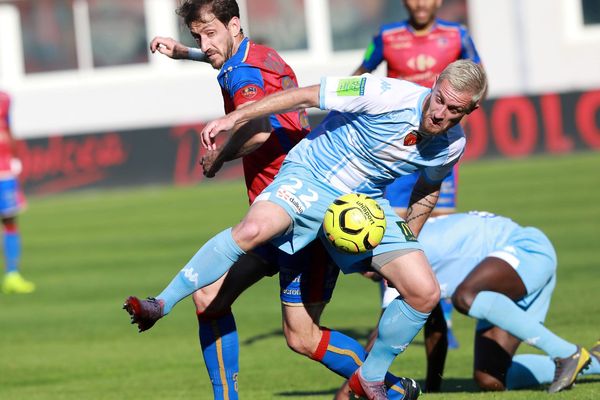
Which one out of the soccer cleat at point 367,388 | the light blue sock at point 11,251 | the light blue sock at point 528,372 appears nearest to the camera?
the soccer cleat at point 367,388

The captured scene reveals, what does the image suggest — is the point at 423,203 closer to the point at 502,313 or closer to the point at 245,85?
the point at 502,313

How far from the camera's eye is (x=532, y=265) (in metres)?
7.20

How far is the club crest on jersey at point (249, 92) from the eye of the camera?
5.93 metres

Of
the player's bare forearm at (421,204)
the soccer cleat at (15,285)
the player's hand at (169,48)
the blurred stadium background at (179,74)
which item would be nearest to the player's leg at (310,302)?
the player's bare forearm at (421,204)

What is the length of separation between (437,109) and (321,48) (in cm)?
2386

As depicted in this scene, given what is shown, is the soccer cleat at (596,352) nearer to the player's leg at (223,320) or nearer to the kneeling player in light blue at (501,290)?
→ the kneeling player in light blue at (501,290)

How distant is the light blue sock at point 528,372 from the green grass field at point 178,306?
0.85 feet

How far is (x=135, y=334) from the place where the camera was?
10422mm

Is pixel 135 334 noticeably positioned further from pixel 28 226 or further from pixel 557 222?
pixel 28 226

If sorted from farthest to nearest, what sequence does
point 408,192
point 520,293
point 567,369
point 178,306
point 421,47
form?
point 178,306 → point 421,47 → point 408,192 → point 520,293 → point 567,369

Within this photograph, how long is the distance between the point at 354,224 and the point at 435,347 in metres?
1.95

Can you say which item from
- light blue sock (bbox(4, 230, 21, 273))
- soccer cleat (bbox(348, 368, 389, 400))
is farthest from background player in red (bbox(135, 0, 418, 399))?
light blue sock (bbox(4, 230, 21, 273))

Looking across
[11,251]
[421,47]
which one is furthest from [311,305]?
[11,251]

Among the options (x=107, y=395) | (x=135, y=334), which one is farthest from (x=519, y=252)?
(x=135, y=334)
